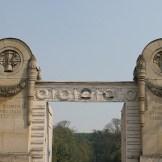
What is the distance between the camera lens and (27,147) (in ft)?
73.8

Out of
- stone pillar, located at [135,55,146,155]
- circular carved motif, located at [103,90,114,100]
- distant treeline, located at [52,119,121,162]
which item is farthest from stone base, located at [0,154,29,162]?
distant treeline, located at [52,119,121,162]

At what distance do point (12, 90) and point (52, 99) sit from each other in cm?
203

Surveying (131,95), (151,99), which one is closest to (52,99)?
(131,95)

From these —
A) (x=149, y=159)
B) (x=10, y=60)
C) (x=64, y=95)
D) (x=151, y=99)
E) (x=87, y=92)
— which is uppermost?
(x=10, y=60)

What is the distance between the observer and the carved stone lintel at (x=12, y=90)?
23016 mm

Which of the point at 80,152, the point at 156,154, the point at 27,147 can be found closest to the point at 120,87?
the point at 156,154

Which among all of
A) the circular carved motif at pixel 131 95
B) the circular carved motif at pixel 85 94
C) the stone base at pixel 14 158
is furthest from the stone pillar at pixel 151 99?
the stone base at pixel 14 158

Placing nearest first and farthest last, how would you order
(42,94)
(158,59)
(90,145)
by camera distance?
(42,94), (158,59), (90,145)

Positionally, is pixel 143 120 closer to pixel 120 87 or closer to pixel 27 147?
pixel 120 87

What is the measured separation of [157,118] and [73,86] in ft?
14.5

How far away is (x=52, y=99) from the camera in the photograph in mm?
Result: 23141

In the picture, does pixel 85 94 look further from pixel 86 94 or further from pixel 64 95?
pixel 64 95

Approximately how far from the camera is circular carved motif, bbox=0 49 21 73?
23.3 metres

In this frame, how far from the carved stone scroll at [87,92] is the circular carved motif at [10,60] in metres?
1.57
